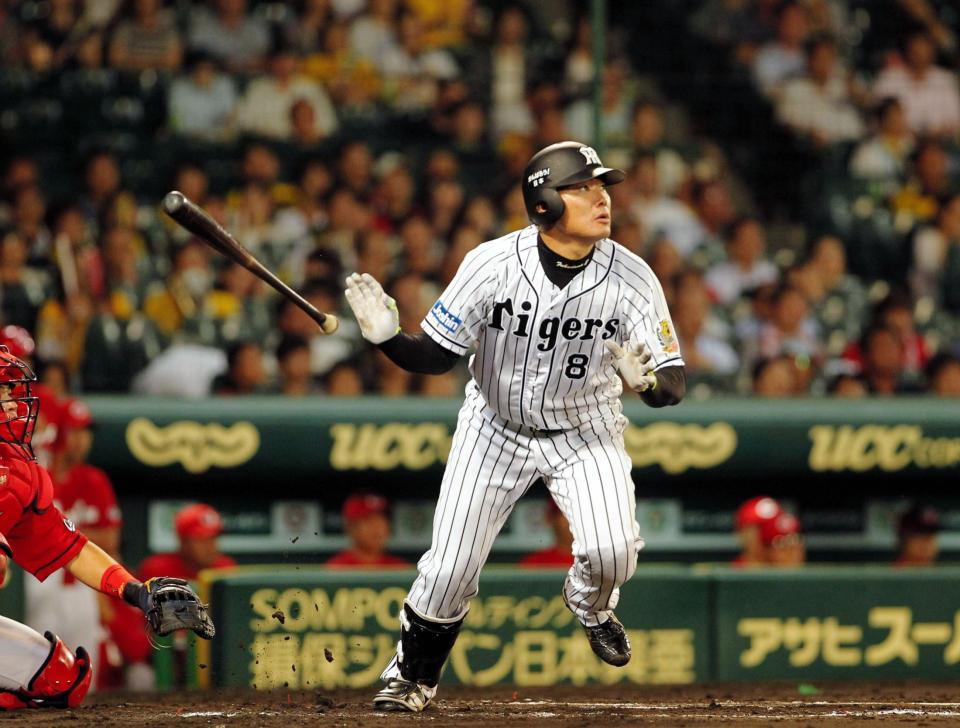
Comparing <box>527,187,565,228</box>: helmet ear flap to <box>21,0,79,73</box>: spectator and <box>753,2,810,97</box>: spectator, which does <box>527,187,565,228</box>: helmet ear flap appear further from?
<box>753,2,810,97</box>: spectator

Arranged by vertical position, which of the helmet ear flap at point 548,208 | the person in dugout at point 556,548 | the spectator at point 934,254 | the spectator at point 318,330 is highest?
the spectator at point 934,254

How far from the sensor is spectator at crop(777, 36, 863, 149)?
1005cm

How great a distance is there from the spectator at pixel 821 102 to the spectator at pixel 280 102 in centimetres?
281

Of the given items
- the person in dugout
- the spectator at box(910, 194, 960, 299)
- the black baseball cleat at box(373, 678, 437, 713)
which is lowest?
the black baseball cleat at box(373, 678, 437, 713)

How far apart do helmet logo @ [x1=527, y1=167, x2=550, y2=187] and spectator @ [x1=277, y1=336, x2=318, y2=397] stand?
9.64ft

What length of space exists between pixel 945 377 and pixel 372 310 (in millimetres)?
4621

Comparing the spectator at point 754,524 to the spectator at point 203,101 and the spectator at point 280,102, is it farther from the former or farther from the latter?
the spectator at point 203,101

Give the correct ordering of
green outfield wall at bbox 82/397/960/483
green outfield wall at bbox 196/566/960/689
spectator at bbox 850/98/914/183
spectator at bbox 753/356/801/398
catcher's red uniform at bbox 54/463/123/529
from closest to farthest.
Answer: catcher's red uniform at bbox 54/463/123/529
green outfield wall at bbox 196/566/960/689
green outfield wall at bbox 82/397/960/483
spectator at bbox 753/356/801/398
spectator at bbox 850/98/914/183

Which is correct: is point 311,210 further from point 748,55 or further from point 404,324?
point 748,55

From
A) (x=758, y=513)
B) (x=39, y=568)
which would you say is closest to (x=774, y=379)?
(x=758, y=513)

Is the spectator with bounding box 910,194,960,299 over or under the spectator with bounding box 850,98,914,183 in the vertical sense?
under

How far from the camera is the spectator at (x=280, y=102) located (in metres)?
9.54

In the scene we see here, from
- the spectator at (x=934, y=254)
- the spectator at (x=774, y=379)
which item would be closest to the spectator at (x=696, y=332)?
the spectator at (x=774, y=379)

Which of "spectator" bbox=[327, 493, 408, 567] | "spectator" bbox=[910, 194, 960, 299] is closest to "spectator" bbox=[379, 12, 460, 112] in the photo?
"spectator" bbox=[327, 493, 408, 567]
